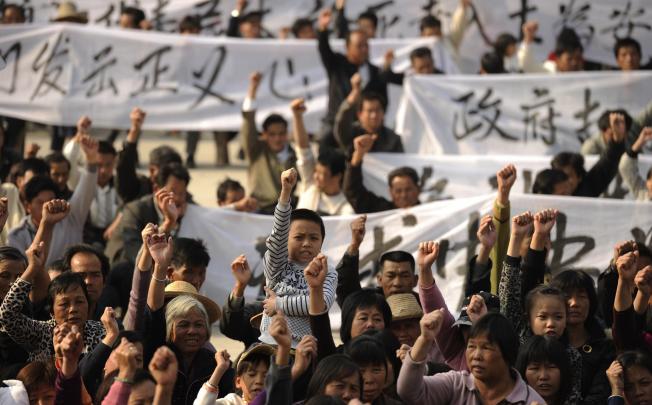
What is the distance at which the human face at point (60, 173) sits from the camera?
11.3 m

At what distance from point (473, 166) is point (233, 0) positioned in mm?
4972

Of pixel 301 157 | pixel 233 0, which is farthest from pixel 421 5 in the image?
pixel 301 157

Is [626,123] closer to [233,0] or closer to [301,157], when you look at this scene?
[301,157]

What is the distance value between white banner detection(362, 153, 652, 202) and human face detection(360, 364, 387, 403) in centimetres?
498

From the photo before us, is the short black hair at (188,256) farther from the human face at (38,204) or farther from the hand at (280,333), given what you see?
the hand at (280,333)

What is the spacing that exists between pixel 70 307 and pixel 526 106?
6.45 meters

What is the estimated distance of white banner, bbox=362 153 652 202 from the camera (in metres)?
11.8

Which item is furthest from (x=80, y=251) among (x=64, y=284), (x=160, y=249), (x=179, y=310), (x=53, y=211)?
(x=179, y=310)

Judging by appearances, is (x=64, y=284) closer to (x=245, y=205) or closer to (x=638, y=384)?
(x=638, y=384)

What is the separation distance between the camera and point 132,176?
1127 centimetres

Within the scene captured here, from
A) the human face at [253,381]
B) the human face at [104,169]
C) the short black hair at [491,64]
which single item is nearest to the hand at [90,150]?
the human face at [104,169]

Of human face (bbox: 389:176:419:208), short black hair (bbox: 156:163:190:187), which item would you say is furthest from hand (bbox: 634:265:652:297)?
short black hair (bbox: 156:163:190:187)

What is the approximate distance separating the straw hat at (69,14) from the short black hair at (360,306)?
26.5ft

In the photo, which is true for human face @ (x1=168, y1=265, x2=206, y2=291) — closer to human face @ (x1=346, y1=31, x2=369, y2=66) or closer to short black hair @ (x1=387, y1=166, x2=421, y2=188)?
short black hair @ (x1=387, y1=166, x2=421, y2=188)
